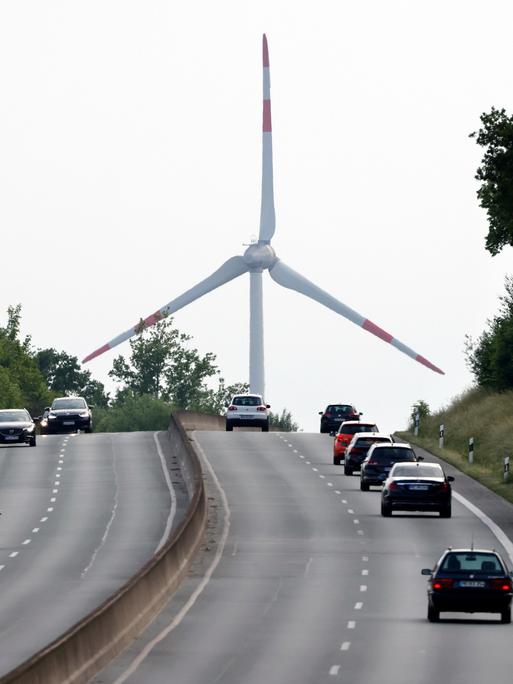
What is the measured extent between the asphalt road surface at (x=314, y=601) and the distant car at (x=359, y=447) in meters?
0.69

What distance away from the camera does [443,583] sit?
115ft

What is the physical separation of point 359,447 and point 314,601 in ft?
104

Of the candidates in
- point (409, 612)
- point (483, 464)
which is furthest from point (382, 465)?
point (409, 612)

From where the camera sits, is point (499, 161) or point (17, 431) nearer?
point (499, 161)

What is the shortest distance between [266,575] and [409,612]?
27.1ft

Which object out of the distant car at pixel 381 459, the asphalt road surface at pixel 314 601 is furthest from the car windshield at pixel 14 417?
the distant car at pixel 381 459

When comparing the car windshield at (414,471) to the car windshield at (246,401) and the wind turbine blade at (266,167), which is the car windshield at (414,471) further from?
the wind turbine blade at (266,167)

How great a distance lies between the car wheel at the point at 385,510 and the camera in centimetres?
5846

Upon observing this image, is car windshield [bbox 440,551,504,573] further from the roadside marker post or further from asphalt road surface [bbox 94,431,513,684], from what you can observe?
the roadside marker post

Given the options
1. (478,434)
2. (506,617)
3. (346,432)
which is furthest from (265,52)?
(506,617)

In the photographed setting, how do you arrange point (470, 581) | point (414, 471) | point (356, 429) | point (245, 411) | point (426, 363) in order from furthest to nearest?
1. point (426, 363)
2. point (245, 411)
3. point (356, 429)
4. point (414, 471)
5. point (470, 581)

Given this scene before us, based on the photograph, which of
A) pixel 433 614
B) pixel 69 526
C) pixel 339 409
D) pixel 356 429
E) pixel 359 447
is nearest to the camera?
pixel 433 614

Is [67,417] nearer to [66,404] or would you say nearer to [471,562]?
[66,404]

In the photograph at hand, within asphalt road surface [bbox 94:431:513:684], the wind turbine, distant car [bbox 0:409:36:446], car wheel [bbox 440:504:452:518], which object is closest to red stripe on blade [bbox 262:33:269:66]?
the wind turbine
